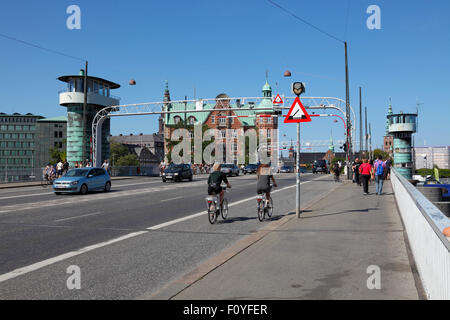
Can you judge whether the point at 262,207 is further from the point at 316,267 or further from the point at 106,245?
the point at 316,267

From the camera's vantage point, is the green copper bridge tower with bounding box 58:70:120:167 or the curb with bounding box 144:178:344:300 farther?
the green copper bridge tower with bounding box 58:70:120:167

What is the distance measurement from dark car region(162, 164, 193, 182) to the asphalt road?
19.3 metres

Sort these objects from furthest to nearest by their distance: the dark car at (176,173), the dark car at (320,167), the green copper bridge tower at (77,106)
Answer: the dark car at (320,167), the green copper bridge tower at (77,106), the dark car at (176,173)

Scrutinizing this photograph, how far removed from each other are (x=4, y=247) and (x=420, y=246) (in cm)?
699

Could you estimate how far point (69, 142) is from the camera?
142ft

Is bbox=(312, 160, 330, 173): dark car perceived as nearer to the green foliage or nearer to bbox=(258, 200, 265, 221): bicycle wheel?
bbox=(258, 200, 265, 221): bicycle wheel

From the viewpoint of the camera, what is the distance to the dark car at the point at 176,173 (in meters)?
34.0

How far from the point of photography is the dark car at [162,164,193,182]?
34.0 m

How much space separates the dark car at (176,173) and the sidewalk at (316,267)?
2444cm

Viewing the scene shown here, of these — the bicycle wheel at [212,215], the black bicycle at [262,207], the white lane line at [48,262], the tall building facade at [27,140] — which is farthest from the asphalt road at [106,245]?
the tall building facade at [27,140]

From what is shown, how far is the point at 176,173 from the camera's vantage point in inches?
1348

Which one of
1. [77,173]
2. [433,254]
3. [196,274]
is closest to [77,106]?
[77,173]

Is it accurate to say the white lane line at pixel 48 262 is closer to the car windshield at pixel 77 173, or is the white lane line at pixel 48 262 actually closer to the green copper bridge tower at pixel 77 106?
the car windshield at pixel 77 173

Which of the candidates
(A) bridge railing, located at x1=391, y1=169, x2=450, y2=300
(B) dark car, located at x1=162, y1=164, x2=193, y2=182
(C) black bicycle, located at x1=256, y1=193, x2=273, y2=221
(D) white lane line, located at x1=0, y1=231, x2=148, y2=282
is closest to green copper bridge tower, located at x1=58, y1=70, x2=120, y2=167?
(B) dark car, located at x1=162, y1=164, x2=193, y2=182
